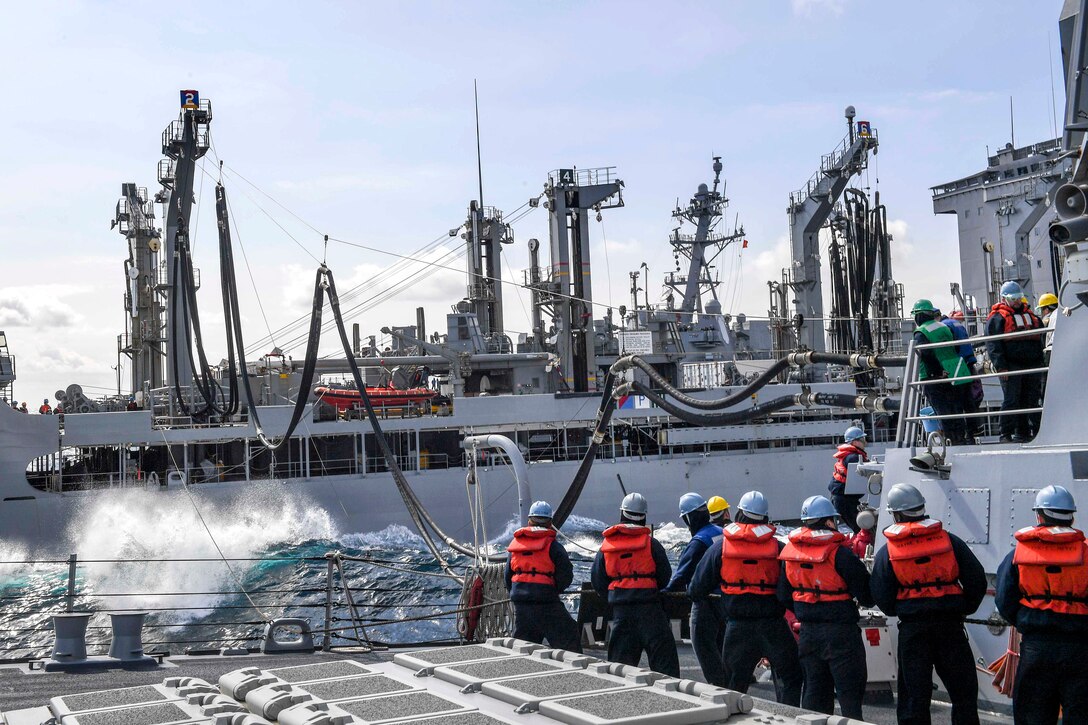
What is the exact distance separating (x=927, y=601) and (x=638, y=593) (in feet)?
6.02

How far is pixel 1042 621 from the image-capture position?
4258 millimetres

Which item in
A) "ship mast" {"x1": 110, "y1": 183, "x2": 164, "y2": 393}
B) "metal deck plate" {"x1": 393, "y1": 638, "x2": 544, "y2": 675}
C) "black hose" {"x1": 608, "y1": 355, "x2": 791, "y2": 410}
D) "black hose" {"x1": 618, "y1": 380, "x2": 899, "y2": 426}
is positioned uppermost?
"ship mast" {"x1": 110, "y1": 183, "x2": 164, "y2": 393}

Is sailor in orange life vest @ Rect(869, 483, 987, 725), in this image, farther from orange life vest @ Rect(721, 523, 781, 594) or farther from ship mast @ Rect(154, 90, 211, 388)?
ship mast @ Rect(154, 90, 211, 388)

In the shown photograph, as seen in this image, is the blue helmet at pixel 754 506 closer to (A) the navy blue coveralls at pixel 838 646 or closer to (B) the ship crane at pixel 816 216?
(A) the navy blue coveralls at pixel 838 646

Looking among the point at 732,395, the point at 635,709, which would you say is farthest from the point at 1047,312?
the point at 635,709

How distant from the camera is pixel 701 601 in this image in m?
6.04

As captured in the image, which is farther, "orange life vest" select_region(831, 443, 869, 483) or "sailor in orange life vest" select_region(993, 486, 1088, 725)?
"orange life vest" select_region(831, 443, 869, 483)

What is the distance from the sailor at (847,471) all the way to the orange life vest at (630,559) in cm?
408

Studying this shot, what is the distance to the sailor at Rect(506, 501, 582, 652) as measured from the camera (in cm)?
652

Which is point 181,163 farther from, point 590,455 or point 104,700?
point 104,700

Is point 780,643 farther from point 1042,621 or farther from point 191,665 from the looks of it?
point 191,665

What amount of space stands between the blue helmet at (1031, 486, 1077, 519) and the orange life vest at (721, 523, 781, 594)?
139cm

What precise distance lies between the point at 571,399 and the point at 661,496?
338cm

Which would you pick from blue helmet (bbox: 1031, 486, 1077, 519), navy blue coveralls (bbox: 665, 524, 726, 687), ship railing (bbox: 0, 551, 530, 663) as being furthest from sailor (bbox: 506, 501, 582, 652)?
ship railing (bbox: 0, 551, 530, 663)
